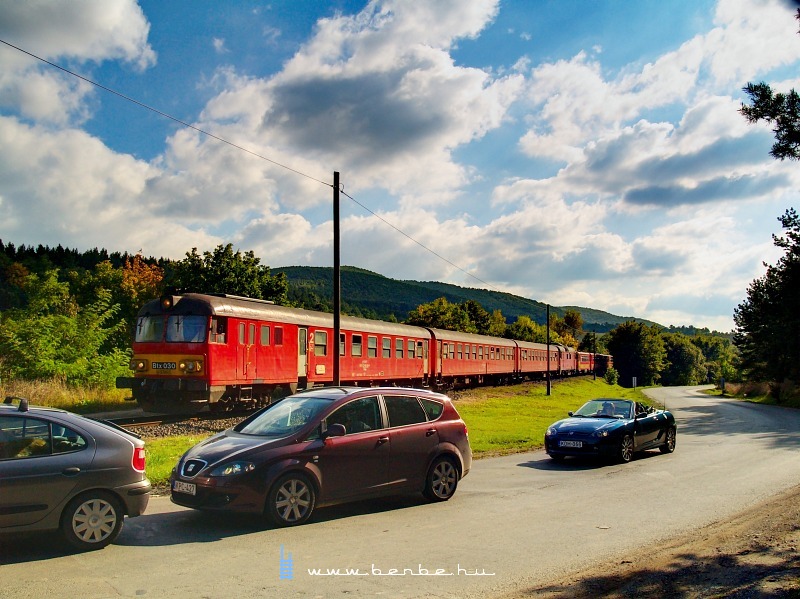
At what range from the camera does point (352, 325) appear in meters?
26.2

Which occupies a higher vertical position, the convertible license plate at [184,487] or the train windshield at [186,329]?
the train windshield at [186,329]

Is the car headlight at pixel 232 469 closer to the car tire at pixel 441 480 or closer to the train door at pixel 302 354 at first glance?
the car tire at pixel 441 480

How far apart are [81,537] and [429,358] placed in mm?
27795

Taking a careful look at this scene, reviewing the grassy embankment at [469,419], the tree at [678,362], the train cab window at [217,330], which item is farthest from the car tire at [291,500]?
the tree at [678,362]

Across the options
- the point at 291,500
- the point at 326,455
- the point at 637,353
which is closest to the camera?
the point at 291,500

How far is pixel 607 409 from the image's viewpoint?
15195 millimetres

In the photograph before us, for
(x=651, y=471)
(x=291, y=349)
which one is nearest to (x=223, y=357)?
(x=291, y=349)

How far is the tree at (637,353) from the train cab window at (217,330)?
113 metres

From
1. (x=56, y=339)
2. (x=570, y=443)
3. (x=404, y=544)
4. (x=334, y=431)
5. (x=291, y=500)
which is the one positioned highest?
(x=56, y=339)

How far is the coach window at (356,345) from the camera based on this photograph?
2605cm

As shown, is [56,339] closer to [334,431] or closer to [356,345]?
[356,345]

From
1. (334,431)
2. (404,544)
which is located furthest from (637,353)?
(404,544)

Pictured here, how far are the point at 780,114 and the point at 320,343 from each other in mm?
18879

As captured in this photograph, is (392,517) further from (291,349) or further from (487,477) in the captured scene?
(291,349)
